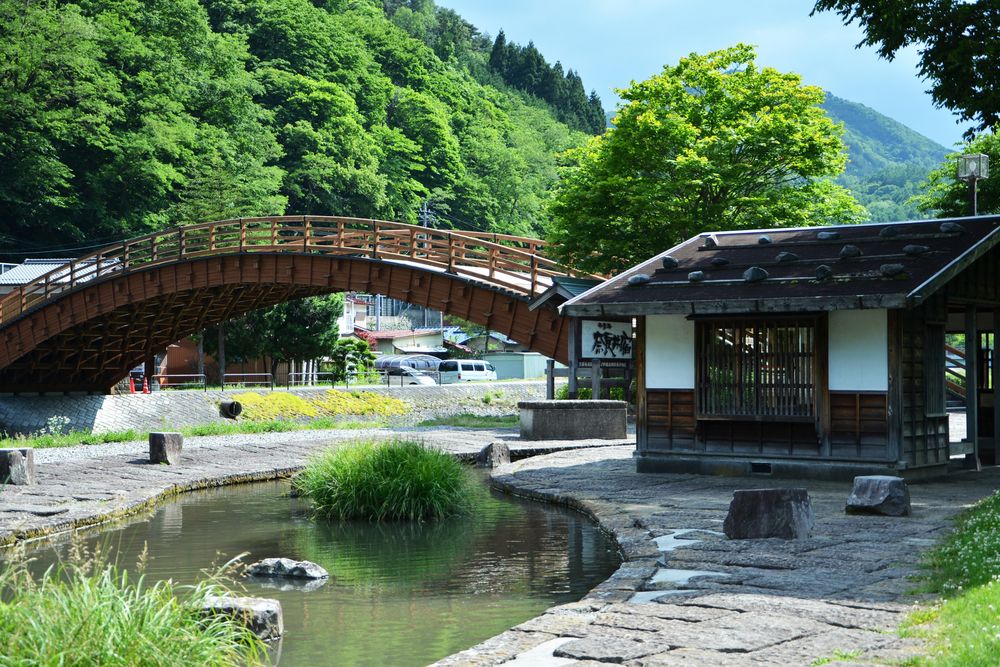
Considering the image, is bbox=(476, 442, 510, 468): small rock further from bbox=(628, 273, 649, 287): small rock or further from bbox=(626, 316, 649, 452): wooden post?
bbox=(628, 273, 649, 287): small rock

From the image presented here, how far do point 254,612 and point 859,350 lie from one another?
11.4m

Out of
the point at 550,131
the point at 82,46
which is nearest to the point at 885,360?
the point at 82,46

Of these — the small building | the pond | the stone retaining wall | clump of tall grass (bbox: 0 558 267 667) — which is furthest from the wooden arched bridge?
clump of tall grass (bbox: 0 558 267 667)

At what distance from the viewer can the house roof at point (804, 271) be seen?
632 inches

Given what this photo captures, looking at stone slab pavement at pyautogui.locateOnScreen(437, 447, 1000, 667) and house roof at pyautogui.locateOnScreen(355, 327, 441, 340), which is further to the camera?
house roof at pyautogui.locateOnScreen(355, 327, 441, 340)

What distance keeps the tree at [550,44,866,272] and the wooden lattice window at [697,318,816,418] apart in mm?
15641

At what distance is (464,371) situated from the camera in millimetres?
61156

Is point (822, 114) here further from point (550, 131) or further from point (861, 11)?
point (550, 131)

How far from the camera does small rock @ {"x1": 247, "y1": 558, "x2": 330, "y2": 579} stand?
1134cm

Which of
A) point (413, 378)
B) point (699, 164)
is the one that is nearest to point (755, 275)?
point (699, 164)

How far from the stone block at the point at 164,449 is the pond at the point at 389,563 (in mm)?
3363

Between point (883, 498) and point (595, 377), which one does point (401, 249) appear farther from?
point (883, 498)

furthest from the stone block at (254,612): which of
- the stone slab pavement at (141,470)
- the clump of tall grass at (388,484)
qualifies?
the clump of tall grass at (388,484)

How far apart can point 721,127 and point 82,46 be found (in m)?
39.4
